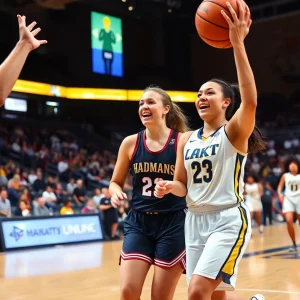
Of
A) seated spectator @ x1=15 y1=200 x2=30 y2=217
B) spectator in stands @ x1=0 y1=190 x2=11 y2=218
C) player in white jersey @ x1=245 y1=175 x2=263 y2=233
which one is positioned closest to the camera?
spectator in stands @ x1=0 y1=190 x2=11 y2=218

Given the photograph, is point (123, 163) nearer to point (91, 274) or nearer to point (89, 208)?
point (91, 274)

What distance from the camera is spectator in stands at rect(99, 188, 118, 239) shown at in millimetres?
14141

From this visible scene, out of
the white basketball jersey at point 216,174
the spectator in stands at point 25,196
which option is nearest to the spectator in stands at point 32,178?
the spectator in stands at point 25,196

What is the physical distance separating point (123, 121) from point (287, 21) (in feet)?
31.2

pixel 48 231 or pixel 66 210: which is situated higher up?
pixel 66 210

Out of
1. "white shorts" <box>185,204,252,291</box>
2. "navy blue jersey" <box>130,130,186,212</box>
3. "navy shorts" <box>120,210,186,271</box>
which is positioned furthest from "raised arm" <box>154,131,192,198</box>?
"navy shorts" <box>120,210,186,271</box>

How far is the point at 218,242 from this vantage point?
3.68 m

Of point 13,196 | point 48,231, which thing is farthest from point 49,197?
point 48,231

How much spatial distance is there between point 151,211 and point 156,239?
0.21m

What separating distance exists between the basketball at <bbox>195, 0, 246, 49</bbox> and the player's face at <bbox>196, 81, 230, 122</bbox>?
1.10 feet

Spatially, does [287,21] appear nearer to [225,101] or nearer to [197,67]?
[197,67]

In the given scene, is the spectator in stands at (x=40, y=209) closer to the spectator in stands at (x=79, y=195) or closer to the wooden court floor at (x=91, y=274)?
the wooden court floor at (x=91, y=274)

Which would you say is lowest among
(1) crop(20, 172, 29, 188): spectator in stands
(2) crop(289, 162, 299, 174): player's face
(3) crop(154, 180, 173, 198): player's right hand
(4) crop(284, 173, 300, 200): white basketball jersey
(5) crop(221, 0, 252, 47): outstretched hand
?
(1) crop(20, 172, 29, 188): spectator in stands

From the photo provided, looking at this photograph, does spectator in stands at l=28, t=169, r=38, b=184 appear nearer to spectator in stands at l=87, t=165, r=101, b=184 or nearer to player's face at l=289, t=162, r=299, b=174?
spectator in stands at l=87, t=165, r=101, b=184
